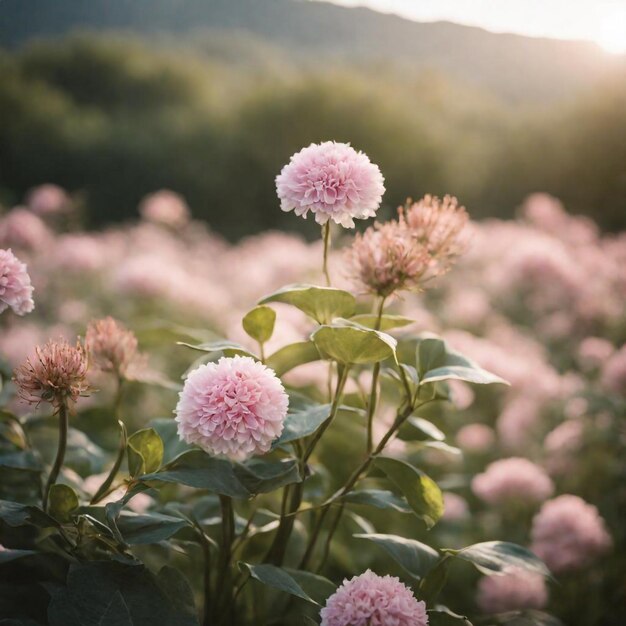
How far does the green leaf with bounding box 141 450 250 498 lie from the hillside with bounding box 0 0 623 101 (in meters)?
5.55

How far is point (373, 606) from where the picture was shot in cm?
68

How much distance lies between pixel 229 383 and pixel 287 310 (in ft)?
3.74

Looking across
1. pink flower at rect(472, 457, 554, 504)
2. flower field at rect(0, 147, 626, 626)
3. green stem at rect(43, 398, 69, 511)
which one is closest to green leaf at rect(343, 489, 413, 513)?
flower field at rect(0, 147, 626, 626)

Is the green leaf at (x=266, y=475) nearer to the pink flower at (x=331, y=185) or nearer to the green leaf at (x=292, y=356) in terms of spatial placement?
the green leaf at (x=292, y=356)

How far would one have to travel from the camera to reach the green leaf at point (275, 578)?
26.9 inches

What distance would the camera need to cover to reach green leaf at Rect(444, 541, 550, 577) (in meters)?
0.77

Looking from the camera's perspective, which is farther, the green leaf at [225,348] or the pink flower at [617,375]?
the pink flower at [617,375]

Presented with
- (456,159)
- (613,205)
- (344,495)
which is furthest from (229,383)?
(456,159)

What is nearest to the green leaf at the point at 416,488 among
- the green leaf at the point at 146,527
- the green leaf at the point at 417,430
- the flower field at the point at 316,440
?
the flower field at the point at 316,440

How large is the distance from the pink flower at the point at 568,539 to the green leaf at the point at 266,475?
2.29 feet

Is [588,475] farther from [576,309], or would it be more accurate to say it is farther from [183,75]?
[183,75]

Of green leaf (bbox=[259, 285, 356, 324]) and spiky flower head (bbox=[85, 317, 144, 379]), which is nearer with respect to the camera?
green leaf (bbox=[259, 285, 356, 324])

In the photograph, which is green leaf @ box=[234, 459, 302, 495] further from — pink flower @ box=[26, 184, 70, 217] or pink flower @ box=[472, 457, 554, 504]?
pink flower @ box=[26, 184, 70, 217]

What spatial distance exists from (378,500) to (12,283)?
0.48 meters
